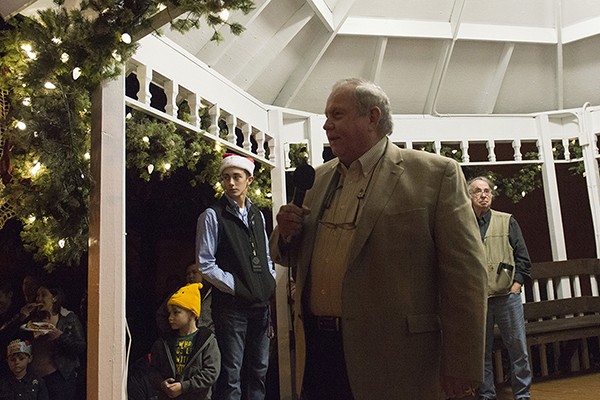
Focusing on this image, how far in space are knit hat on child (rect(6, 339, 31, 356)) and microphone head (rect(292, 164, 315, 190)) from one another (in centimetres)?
181

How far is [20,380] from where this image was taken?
8.80 ft

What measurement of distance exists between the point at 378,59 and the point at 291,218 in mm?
3186

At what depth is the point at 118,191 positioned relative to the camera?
213 cm

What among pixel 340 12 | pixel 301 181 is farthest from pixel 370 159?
pixel 340 12

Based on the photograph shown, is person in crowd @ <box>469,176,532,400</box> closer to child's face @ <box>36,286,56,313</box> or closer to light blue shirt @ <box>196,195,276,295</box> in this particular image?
light blue shirt @ <box>196,195,276,295</box>

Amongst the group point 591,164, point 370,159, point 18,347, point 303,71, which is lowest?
point 18,347

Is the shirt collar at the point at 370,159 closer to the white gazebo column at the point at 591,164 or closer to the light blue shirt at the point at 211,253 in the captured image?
the light blue shirt at the point at 211,253

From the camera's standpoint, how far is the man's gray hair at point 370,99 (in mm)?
1775

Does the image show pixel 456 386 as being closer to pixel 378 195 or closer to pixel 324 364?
pixel 324 364

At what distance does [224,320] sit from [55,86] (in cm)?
146

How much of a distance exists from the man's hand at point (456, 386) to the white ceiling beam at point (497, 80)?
3.89 meters

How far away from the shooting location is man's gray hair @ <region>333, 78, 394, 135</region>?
1775 millimetres

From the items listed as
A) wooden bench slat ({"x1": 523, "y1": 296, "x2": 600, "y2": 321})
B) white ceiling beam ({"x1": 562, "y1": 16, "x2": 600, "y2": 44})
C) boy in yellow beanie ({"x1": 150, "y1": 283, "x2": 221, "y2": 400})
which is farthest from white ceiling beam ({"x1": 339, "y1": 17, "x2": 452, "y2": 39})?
boy in yellow beanie ({"x1": 150, "y1": 283, "x2": 221, "y2": 400})

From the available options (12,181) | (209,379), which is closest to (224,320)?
(209,379)
